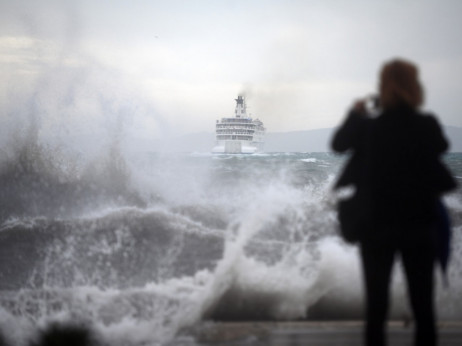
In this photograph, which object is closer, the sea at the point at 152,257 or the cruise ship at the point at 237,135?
the sea at the point at 152,257

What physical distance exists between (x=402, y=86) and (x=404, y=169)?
1.29 feet

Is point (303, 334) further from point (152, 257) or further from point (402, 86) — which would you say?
point (152, 257)

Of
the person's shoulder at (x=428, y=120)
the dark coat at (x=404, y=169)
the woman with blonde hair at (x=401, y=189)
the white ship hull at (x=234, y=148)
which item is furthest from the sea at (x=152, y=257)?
the white ship hull at (x=234, y=148)

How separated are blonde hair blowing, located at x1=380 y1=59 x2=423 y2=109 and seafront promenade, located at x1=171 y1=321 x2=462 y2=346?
1.59 metres

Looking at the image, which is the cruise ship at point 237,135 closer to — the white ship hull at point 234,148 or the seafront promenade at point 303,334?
the white ship hull at point 234,148

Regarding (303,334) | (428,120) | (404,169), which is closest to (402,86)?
(428,120)

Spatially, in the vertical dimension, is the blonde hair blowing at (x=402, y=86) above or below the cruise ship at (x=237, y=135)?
below

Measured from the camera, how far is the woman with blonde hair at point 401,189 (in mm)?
1946

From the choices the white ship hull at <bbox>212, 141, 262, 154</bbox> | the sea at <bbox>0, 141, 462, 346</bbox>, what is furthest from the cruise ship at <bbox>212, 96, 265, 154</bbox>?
the sea at <bbox>0, 141, 462, 346</bbox>

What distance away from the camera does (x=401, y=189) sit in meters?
1.94

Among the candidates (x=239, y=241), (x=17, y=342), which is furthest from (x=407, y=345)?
(x=17, y=342)

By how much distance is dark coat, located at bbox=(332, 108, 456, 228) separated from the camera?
6.38ft

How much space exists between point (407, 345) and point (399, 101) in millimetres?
1609

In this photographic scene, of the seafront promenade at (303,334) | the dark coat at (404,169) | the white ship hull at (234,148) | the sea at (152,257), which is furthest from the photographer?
the white ship hull at (234,148)
